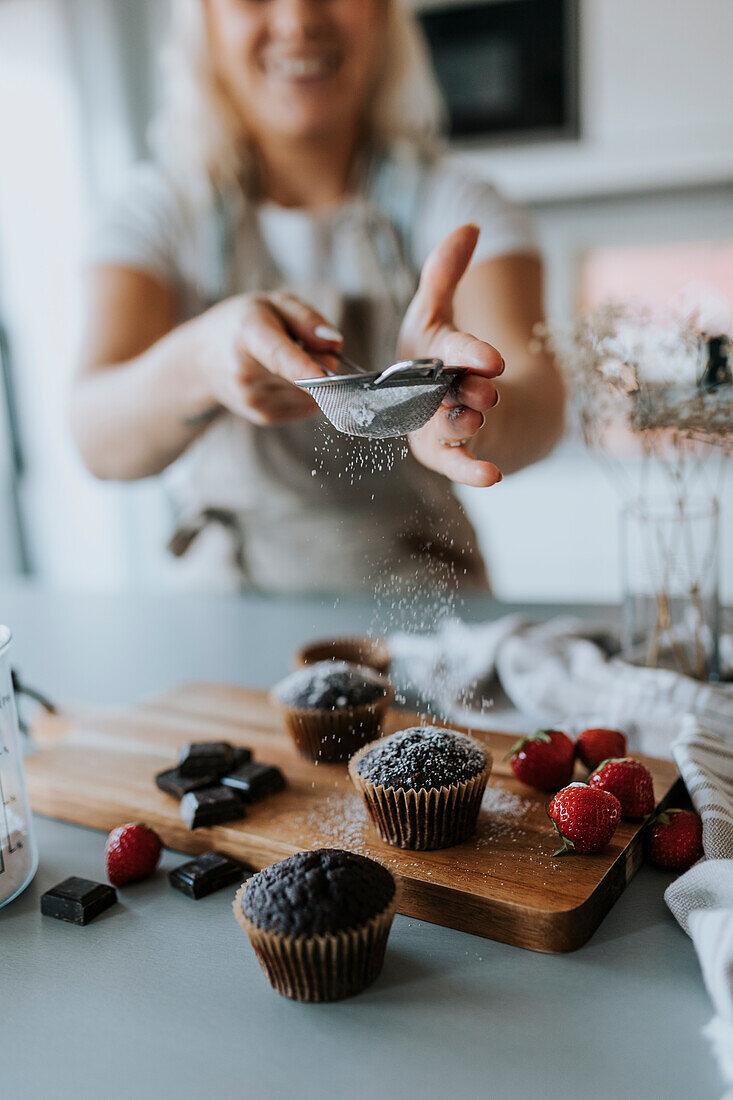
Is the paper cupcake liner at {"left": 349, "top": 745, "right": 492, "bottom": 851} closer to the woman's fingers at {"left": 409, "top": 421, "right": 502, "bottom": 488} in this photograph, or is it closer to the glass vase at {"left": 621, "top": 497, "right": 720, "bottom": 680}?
the woman's fingers at {"left": 409, "top": 421, "right": 502, "bottom": 488}

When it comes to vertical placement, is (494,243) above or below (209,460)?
above

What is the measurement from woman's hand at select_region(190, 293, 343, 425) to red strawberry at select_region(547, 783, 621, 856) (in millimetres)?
477

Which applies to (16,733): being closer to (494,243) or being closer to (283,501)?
(283,501)

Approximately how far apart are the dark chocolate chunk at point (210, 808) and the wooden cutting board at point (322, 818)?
0.04 ft

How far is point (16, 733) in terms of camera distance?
0.85 meters

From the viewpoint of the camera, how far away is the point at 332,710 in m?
1.02

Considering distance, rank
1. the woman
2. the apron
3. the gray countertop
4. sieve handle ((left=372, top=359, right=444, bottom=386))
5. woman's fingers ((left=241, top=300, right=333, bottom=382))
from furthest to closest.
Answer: the apron < the woman < woman's fingers ((left=241, top=300, right=333, bottom=382)) < sieve handle ((left=372, top=359, right=444, bottom=386)) < the gray countertop

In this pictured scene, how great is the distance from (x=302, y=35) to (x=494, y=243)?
51cm

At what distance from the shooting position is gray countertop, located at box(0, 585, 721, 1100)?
0.60 m

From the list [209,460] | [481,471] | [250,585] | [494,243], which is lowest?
[250,585]

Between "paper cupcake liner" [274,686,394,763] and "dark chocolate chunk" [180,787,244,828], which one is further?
"paper cupcake liner" [274,686,394,763]

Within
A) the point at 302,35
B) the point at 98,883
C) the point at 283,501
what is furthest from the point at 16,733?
the point at 302,35

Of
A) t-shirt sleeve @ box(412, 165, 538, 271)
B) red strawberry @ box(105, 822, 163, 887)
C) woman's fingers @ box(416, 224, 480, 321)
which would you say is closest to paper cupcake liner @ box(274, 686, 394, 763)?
red strawberry @ box(105, 822, 163, 887)

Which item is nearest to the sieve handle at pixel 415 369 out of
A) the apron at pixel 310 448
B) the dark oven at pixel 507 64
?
the apron at pixel 310 448
